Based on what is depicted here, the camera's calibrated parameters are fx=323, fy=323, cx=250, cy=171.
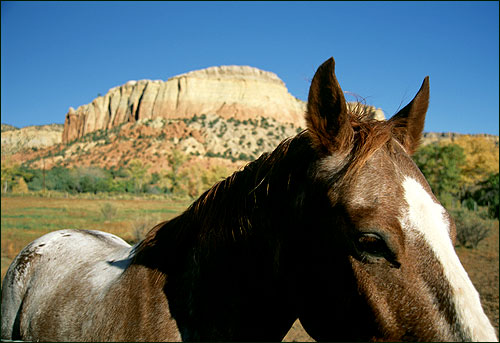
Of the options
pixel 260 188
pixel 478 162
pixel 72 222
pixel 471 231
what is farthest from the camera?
pixel 478 162

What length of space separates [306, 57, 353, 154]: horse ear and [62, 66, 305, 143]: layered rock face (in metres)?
94.1

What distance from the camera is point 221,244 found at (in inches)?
66.5

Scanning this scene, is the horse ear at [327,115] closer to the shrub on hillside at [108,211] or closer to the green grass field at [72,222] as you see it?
the green grass field at [72,222]

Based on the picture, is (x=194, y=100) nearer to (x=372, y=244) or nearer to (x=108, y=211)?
(x=108, y=211)

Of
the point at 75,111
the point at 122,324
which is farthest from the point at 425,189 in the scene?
the point at 75,111

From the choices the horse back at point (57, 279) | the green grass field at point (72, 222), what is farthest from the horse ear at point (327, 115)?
the green grass field at point (72, 222)

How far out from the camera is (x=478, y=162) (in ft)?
125

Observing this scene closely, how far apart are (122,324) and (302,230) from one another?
114 cm

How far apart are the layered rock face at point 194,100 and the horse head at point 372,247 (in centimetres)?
9415

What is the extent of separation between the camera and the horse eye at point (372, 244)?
1271 millimetres

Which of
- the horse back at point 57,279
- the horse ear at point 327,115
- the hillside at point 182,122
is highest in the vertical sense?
the hillside at point 182,122

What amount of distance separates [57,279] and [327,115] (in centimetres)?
252

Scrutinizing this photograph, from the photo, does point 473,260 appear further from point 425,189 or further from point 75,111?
point 75,111

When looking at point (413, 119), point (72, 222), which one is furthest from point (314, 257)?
point (72, 222)
